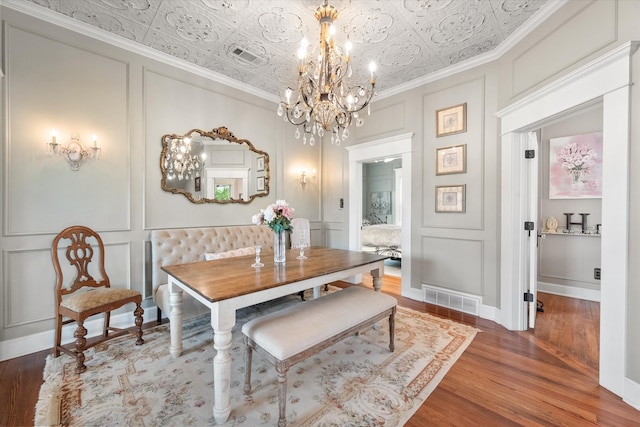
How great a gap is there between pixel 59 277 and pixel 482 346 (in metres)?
3.97

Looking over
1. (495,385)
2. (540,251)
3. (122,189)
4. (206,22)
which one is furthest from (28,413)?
(540,251)

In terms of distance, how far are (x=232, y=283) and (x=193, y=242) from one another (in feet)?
5.73

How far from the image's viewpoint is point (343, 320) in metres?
1.91

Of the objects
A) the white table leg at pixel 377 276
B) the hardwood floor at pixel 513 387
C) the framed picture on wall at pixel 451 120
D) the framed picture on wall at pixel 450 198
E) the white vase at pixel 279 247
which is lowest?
the hardwood floor at pixel 513 387

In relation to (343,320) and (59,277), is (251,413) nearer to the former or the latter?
(343,320)

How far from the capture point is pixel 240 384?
1.92 metres

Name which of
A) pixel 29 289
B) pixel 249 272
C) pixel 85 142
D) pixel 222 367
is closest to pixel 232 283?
pixel 249 272

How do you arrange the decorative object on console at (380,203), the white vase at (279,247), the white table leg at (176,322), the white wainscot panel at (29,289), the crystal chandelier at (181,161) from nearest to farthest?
the white table leg at (176,322), the white wainscot panel at (29,289), the white vase at (279,247), the crystal chandelier at (181,161), the decorative object on console at (380,203)

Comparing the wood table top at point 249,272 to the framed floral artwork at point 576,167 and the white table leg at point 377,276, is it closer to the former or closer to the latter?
the white table leg at point 377,276

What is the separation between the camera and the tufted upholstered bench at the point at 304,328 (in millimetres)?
1564

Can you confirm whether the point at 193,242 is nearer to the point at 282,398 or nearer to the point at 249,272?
the point at 249,272

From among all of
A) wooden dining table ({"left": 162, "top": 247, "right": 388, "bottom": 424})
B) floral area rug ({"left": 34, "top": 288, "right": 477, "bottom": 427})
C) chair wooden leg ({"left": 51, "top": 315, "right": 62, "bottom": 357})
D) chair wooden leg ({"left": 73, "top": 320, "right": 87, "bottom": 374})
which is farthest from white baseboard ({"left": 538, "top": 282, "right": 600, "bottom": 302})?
chair wooden leg ({"left": 51, "top": 315, "right": 62, "bottom": 357})

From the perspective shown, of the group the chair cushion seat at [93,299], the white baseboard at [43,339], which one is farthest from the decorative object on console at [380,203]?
the chair cushion seat at [93,299]

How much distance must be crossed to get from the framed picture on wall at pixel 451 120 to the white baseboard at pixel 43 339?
4474 millimetres
